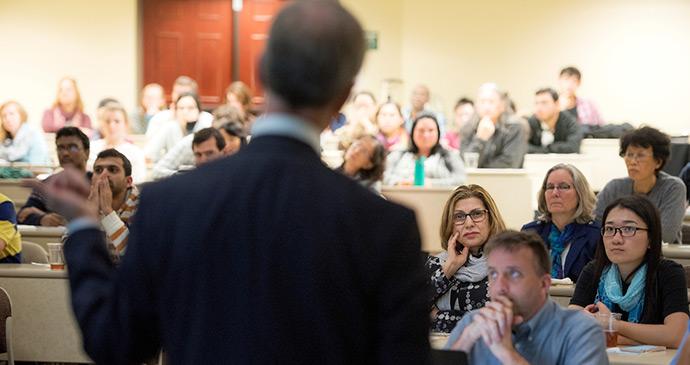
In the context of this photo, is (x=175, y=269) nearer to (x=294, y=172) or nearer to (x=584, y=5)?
(x=294, y=172)

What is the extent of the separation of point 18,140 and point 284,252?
10940 millimetres

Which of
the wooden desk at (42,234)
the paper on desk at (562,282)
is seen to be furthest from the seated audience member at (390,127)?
the paper on desk at (562,282)

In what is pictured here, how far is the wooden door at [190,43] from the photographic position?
1570 cm

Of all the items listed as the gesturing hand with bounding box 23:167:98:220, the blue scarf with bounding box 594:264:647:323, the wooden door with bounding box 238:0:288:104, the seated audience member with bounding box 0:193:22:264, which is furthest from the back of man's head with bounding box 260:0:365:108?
the wooden door with bounding box 238:0:288:104

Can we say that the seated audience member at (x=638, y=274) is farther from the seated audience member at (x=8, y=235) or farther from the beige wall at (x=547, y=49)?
the beige wall at (x=547, y=49)

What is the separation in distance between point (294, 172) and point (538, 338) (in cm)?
175

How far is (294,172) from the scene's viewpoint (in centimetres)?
166

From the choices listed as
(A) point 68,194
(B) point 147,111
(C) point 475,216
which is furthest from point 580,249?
(B) point 147,111

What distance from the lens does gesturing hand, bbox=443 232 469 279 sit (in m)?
4.96

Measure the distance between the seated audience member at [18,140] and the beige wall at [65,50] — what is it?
2925 mm

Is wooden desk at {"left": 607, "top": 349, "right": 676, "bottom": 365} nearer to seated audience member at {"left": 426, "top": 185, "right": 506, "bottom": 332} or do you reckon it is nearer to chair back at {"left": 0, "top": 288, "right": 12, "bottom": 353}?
seated audience member at {"left": 426, "top": 185, "right": 506, "bottom": 332}

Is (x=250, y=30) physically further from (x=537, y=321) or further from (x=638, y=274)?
(x=537, y=321)

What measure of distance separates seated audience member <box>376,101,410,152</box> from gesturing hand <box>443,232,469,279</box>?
23.1 feet

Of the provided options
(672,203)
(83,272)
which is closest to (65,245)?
(83,272)
